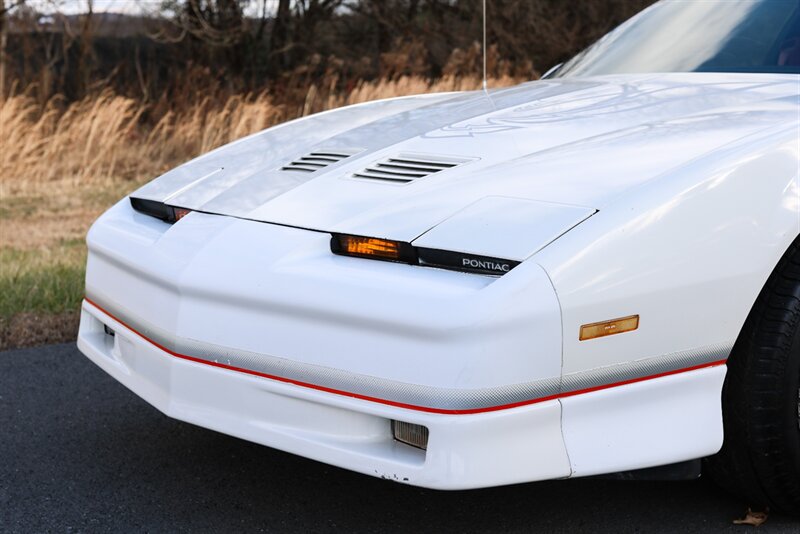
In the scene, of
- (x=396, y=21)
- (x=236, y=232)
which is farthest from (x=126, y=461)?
(x=396, y=21)

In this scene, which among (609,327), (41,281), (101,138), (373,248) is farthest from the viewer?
(101,138)

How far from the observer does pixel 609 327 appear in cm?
228

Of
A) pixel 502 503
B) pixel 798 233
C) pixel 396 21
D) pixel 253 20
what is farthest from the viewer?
pixel 396 21

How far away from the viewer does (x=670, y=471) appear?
2449 millimetres

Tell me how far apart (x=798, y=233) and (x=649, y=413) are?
23.8 inches

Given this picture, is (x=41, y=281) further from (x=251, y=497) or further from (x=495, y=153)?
(x=495, y=153)

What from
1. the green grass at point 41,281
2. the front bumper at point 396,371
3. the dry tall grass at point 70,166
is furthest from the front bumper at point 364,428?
the green grass at point 41,281

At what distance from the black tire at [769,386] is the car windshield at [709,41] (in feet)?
3.32

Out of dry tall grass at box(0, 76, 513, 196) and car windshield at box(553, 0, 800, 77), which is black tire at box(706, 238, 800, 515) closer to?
car windshield at box(553, 0, 800, 77)

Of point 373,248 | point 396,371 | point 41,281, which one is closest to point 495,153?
point 373,248

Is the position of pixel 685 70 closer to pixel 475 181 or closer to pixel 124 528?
pixel 475 181

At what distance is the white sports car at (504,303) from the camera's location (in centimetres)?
221

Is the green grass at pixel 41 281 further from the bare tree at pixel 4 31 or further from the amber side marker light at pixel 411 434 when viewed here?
the bare tree at pixel 4 31

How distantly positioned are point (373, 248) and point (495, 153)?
0.50m
